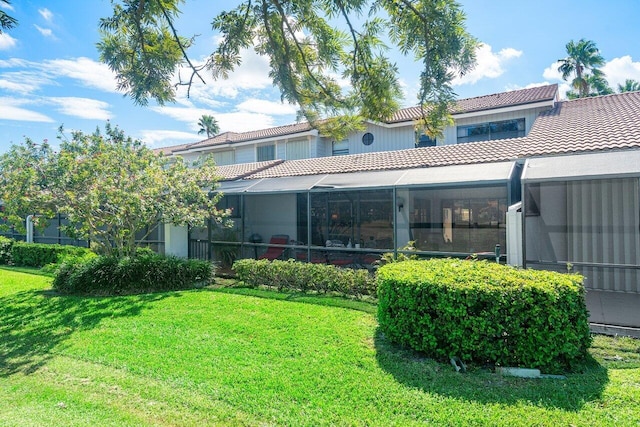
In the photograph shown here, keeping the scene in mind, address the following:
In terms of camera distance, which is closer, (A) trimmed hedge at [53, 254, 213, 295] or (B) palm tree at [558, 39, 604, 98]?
(A) trimmed hedge at [53, 254, 213, 295]

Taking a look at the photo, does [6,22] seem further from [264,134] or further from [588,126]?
[264,134]

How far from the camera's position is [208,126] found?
48.0 metres

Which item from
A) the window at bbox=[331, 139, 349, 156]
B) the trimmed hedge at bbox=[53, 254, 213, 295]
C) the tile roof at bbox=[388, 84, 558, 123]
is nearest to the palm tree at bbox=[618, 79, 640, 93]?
the tile roof at bbox=[388, 84, 558, 123]

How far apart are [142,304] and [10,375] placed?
12.4 feet

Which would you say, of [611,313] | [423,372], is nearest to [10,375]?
[423,372]

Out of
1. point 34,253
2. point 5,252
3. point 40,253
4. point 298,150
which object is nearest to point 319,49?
point 40,253

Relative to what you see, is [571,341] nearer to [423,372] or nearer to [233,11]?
[423,372]

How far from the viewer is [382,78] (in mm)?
4840

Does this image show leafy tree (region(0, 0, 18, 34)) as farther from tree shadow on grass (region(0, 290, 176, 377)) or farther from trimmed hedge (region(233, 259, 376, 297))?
trimmed hedge (region(233, 259, 376, 297))

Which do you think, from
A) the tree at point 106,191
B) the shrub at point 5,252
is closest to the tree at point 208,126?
the shrub at point 5,252

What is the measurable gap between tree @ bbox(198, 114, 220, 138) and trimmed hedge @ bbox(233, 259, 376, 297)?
1583 inches

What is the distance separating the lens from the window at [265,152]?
24.2 metres

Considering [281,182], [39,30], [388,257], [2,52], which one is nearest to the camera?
[2,52]

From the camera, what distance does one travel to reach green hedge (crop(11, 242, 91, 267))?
1593cm
